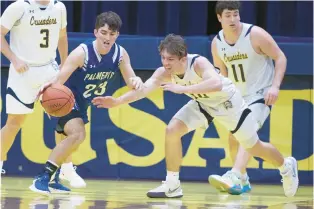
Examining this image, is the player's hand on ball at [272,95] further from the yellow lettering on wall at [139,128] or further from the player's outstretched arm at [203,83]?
the yellow lettering on wall at [139,128]

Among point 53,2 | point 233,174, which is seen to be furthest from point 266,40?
point 53,2

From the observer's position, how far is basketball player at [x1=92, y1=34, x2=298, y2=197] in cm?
739

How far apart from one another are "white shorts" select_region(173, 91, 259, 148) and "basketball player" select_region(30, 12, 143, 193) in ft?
1.80

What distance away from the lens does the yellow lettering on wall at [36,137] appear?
9.62m

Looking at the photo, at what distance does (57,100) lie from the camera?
730 centimetres

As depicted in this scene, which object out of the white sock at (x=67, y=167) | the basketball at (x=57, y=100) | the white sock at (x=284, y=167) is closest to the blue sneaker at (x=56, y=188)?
the white sock at (x=67, y=167)

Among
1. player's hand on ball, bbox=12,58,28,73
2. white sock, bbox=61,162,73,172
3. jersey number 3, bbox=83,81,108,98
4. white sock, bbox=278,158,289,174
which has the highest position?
player's hand on ball, bbox=12,58,28,73

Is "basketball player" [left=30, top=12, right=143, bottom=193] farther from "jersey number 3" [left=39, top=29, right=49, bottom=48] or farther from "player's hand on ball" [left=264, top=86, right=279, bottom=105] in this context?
"player's hand on ball" [left=264, top=86, right=279, bottom=105]

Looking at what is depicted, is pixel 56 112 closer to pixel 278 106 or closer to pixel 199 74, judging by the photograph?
pixel 199 74

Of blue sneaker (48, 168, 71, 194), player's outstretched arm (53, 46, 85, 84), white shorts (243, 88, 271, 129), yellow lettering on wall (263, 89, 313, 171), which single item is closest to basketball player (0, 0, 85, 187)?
blue sneaker (48, 168, 71, 194)

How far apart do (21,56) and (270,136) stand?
9.31ft

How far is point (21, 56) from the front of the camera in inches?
329

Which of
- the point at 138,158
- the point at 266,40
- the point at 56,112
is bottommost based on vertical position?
the point at 138,158

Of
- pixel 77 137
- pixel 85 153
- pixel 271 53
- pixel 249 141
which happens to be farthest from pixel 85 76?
pixel 85 153
